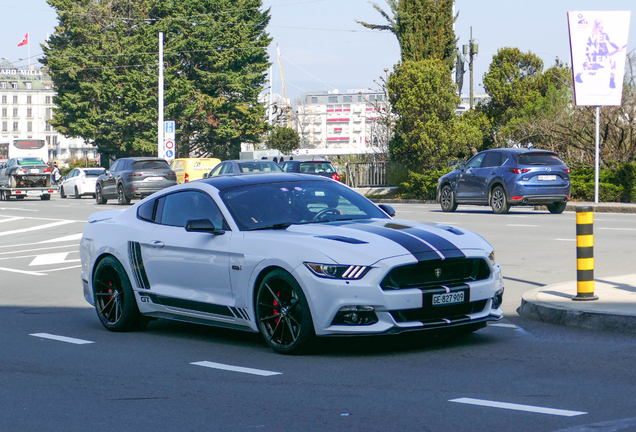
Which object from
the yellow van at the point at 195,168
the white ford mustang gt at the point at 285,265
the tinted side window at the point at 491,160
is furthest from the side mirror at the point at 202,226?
the yellow van at the point at 195,168

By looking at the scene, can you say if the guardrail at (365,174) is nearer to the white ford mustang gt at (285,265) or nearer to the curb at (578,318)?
the curb at (578,318)

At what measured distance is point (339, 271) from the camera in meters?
6.62

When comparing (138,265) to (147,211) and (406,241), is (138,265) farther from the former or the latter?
(406,241)

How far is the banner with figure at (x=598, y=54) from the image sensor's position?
24.6 metres

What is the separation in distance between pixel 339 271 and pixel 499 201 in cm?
1774

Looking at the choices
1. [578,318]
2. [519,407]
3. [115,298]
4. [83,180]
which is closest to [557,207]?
[578,318]

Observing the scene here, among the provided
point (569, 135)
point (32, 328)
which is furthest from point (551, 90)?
point (32, 328)

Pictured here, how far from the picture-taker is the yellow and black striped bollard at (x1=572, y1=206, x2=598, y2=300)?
8.53 metres

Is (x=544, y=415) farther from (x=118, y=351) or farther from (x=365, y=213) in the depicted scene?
(x=118, y=351)

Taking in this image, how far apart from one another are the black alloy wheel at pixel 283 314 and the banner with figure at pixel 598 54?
19471 mm

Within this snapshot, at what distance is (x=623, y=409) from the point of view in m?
5.07

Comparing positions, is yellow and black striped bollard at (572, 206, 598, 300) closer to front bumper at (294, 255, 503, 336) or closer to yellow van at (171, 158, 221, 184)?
front bumper at (294, 255, 503, 336)

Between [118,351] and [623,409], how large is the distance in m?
4.09

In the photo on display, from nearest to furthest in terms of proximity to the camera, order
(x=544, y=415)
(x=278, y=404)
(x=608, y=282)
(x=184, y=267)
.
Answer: (x=544, y=415)
(x=278, y=404)
(x=184, y=267)
(x=608, y=282)
